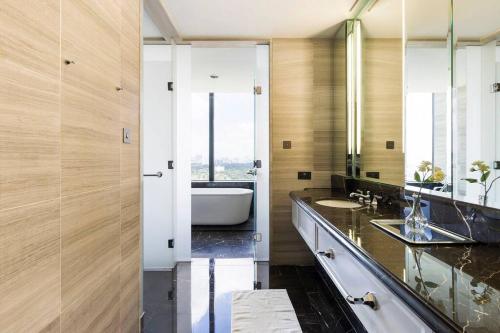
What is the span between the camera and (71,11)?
1.17 meters

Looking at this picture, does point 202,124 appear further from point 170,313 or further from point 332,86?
point 170,313

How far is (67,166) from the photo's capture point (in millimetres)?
1146

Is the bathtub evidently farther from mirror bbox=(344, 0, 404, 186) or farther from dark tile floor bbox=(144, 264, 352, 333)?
mirror bbox=(344, 0, 404, 186)

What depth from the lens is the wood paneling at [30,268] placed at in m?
0.85

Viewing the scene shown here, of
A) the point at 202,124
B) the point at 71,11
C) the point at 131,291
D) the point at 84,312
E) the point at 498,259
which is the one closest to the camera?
the point at 498,259

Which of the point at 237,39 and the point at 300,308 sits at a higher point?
the point at 237,39

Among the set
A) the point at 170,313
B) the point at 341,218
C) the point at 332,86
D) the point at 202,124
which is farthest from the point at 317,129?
the point at 202,124

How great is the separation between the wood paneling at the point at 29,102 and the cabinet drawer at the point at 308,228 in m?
1.44

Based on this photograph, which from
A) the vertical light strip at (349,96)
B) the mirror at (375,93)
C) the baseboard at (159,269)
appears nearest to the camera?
the mirror at (375,93)

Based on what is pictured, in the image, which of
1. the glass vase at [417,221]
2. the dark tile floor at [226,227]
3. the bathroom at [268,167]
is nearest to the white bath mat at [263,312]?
the bathroom at [268,167]

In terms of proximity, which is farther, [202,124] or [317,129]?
[202,124]

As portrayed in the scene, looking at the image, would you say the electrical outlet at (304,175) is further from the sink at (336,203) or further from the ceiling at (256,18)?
the ceiling at (256,18)

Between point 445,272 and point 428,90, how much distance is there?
1.12 m

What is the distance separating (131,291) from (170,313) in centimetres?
54
